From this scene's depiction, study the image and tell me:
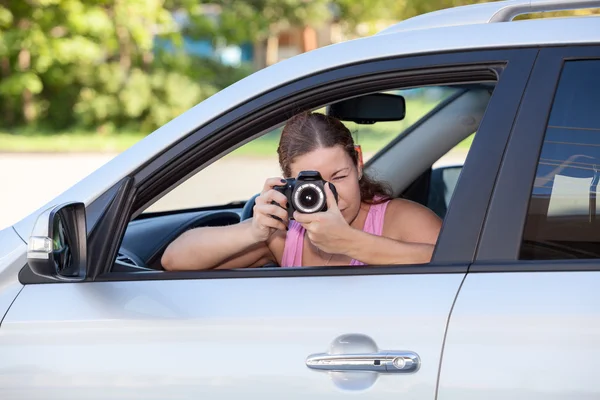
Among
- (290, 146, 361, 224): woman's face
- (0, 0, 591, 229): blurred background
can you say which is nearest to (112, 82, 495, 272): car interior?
(290, 146, 361, 224): woman's face

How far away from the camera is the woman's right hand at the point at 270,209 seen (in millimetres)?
2207

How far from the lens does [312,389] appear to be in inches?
76.3

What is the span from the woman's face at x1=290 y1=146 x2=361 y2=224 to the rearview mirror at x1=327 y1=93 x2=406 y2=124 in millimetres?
392

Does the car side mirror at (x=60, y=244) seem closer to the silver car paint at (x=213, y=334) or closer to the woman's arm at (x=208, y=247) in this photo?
the silver car paint at (x=213, y=334)

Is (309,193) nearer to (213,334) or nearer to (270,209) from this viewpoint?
(270,209)

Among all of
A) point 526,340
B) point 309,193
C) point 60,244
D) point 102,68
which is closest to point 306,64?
point 309,193

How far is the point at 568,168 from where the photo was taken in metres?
2.04

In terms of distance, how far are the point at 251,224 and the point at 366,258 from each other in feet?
1.12

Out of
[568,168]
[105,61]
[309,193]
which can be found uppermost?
[105,61]

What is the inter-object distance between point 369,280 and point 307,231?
0.27m

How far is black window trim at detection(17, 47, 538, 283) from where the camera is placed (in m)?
2.00

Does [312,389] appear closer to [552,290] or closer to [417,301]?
[417,301]

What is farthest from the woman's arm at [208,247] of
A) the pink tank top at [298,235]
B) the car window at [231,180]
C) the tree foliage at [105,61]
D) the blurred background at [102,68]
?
the tree foliage at [105,61]

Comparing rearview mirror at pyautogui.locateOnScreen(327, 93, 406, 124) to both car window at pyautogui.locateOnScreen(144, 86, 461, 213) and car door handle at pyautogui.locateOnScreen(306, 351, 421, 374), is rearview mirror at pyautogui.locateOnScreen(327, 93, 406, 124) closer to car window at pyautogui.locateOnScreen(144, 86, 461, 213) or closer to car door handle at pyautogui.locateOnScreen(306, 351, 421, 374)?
car door handle at pyautogui.locateOnScreen(306, 351, 421, 374)
